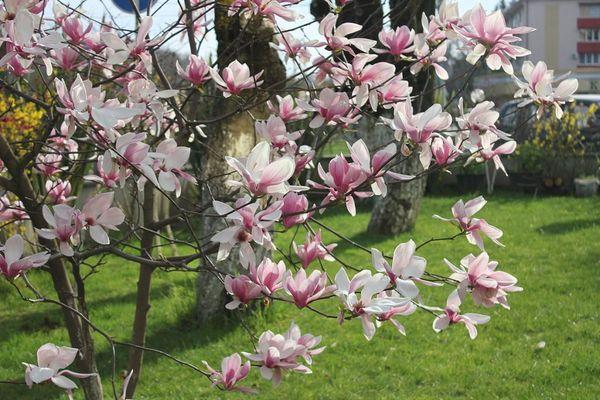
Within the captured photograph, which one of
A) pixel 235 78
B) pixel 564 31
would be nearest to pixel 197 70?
pixel 235 78

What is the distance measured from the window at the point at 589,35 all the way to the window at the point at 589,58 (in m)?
1.15

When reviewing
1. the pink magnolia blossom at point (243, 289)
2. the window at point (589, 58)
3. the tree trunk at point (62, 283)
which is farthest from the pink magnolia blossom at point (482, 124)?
the window at point (589, 58)

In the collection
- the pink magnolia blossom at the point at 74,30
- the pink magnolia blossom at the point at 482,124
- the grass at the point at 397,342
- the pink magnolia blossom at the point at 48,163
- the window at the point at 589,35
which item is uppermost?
the window at the point at 589,35

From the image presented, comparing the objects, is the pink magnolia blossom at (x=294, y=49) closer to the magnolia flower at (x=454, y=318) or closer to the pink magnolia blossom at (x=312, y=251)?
the pink magnolia blossom at (x=312, y=251)

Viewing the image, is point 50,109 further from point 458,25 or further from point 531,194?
point 531,194

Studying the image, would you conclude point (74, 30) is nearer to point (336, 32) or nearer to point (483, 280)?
point (336, 32)

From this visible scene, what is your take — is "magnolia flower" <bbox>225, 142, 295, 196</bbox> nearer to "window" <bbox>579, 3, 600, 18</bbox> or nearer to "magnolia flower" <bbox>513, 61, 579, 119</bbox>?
"magnolia flower" <bbox>513, 61, 579, 119</bbox>

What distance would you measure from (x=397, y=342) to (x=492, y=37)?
343cm

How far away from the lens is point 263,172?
58.4 inches

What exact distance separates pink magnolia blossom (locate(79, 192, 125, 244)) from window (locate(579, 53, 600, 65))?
61725 mm

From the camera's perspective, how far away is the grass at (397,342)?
4.35 m

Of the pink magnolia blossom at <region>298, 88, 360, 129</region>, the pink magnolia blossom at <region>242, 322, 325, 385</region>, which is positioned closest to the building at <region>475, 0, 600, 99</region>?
the pink magnolia blossom at <region>298, 88, 360, 129</region>

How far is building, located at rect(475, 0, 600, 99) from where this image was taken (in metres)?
53.2

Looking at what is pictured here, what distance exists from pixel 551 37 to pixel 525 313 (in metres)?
53.0
